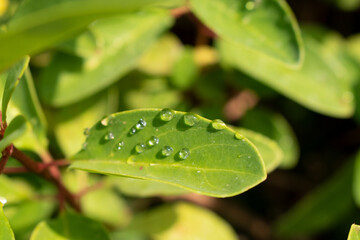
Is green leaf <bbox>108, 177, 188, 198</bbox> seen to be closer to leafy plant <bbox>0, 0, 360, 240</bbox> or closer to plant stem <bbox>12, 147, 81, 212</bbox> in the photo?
leafy plant <bbox>0, 0, 360, 240</bbox>

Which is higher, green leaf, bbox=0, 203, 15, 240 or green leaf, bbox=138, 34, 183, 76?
green leaf, bbox=0, 203, 15, 240

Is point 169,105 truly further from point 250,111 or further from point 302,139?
point 302,139

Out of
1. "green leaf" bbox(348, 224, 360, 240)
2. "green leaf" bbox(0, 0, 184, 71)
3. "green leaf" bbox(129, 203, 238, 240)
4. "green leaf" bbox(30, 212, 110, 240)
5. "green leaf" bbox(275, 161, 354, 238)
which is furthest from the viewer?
"green leaf" bbox(275, 161, 354, 238)

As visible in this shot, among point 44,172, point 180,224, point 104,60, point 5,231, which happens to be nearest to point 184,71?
point 104,60

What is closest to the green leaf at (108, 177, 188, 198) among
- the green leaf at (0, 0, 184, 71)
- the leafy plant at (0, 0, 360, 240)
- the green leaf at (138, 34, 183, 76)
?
the leafy plant at (0, 0, 360, 240)

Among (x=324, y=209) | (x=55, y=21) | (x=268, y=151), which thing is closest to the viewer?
(x=55, y=21)

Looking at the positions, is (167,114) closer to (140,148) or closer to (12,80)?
(140,148)

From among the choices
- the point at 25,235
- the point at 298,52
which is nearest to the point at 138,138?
the point at 298,52
